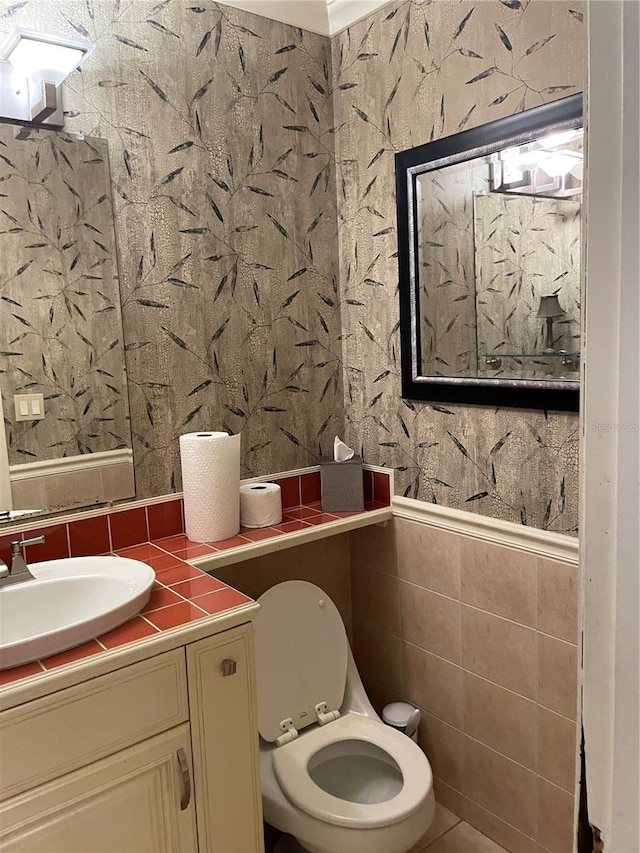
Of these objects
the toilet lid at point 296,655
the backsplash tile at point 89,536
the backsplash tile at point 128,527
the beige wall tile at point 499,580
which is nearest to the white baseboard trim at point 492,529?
the beige wall tile at point 499,580

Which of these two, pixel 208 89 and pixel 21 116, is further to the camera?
pixel 208 89

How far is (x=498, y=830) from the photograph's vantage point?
6.31 feet

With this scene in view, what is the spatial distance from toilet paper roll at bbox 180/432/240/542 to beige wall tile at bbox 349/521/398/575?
0.53m

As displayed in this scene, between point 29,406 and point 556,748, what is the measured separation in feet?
5.17

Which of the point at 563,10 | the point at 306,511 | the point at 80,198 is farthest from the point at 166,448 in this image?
the point at 563,10

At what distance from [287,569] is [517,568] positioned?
74 cm

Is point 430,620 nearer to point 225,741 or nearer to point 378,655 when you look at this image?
point 378,655

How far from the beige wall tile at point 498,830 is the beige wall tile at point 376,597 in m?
0.53

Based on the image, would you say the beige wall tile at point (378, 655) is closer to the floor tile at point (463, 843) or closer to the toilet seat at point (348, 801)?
the toilet seat at point (348, 801)

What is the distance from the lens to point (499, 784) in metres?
1.91

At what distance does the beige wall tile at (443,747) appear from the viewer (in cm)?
202

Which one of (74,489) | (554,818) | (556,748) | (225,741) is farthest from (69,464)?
(554,818)

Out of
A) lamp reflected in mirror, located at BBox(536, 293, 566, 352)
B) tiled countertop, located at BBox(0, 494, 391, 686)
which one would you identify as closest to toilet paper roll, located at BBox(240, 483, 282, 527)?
tiled countertop, located at BBox(0, 494, 391, 686)

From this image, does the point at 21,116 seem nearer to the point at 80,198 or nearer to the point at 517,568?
the point at 80,198
